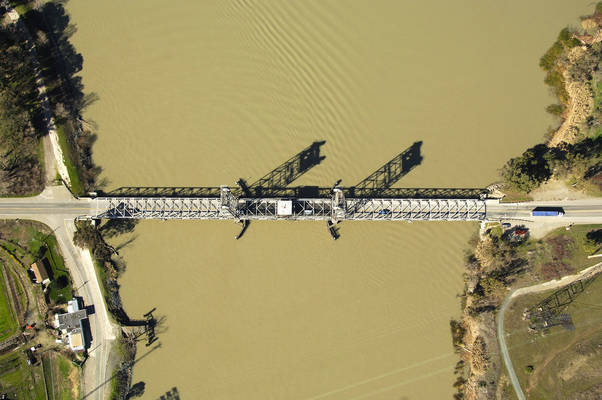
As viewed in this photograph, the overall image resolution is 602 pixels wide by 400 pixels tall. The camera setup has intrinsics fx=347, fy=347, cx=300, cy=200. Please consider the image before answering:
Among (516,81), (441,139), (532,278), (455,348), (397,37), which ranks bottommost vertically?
(455,348)

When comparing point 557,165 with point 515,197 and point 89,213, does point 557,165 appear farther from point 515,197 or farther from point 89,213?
point 89,213

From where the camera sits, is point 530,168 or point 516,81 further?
point 516,81

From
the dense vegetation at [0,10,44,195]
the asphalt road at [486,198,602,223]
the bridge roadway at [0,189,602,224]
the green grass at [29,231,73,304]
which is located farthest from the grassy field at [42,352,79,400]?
the asphalt road at [486,198,602,223]

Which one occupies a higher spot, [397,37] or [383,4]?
[383,4]

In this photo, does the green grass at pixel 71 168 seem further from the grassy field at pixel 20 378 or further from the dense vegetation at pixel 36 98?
the grassy field at pixel 20 378

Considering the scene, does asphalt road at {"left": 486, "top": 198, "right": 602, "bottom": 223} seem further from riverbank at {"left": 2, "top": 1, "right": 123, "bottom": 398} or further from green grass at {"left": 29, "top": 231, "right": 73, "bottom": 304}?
green grass at {"left": 29, "top": 231, "right": 73, "bottom": 304}

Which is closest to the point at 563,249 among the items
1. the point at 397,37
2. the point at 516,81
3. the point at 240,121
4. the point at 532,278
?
the point at 532,278

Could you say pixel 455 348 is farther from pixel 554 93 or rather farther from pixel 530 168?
pixel 554 93
